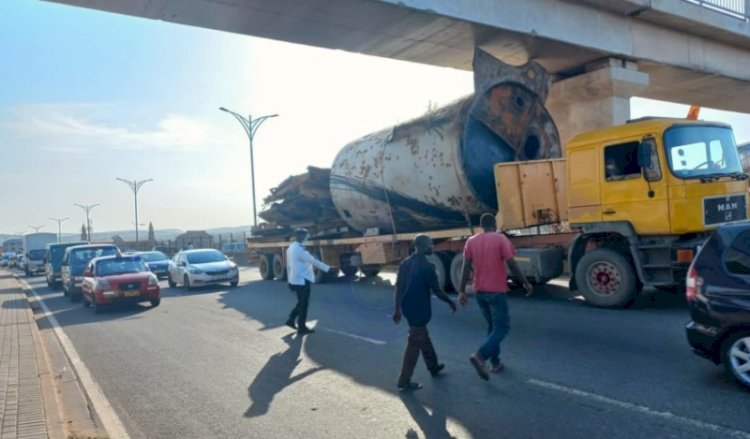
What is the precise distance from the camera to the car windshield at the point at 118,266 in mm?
15528

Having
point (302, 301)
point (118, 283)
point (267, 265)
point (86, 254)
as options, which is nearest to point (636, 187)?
point (302, 301)

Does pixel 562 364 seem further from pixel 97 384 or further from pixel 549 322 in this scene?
pixel 97 384

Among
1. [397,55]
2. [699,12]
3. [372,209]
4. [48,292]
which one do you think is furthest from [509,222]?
[48,292]

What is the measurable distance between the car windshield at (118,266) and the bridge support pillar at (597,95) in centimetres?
1263

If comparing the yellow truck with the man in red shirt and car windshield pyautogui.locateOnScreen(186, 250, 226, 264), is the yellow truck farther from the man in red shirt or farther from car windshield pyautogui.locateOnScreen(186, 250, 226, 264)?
car windshield pyautogui.locateOnScreen(186, 250, 226, 264)

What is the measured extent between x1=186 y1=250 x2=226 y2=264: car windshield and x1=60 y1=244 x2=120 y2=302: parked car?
7.69 ft

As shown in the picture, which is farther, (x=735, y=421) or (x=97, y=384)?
(x=97, y=384)

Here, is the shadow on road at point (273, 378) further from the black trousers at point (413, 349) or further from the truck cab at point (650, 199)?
the truck cab at point (650, 199)

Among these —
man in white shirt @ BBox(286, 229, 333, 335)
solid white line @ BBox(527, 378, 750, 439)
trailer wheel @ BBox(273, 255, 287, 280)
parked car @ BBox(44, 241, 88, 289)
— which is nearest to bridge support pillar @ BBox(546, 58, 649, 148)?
trailer wheel @ BBox(273, 255, 287, 280)

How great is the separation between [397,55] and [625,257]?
28.1ft

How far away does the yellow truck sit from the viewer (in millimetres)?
9250

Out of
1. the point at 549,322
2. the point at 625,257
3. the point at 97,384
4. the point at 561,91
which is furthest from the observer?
the point at 561,91

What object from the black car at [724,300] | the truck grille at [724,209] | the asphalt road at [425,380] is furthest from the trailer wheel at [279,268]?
the black car at [724,300]

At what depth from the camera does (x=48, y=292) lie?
2275 centimetres
